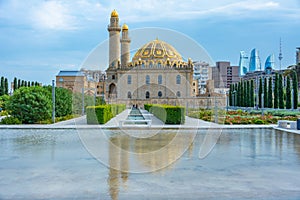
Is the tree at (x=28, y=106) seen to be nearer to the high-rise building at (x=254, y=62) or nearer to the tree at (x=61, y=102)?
the tree at (x=61, y=102)

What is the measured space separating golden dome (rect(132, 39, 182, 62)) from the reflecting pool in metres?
57.6

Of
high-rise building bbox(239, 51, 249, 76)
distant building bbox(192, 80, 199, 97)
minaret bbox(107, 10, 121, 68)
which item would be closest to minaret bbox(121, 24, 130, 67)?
minaret bbox(107, 10, 121, 68)

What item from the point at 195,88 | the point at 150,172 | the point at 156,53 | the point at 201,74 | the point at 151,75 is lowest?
the point at 150,172

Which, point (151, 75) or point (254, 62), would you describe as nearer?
point (151, 75)

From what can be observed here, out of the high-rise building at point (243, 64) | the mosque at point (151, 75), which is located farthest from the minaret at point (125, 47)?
the high-rise building at point (243, 64)

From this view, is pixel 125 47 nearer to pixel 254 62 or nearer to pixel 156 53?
pixel 156 53

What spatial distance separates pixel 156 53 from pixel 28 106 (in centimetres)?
5159

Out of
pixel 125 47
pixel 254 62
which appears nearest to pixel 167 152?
pixel 125 47

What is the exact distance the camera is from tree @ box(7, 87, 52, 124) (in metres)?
16.2

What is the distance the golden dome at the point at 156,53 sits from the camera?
66244 millimetres

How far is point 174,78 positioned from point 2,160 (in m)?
59.1

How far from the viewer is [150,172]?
19.3ft

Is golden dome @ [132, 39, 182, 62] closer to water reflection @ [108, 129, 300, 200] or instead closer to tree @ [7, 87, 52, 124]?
tree @ [7, 87, 52, 124]

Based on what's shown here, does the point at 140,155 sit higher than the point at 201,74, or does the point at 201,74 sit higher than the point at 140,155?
the point at 201,74
